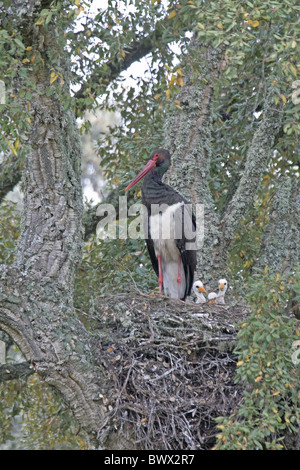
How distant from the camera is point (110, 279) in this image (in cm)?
745

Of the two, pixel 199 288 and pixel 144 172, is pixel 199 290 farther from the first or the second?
pixel 144 172

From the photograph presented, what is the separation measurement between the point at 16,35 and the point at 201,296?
2.96m

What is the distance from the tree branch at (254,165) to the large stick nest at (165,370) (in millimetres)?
1280

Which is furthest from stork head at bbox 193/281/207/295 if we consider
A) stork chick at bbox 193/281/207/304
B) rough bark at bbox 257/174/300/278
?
rough bark at bbox 257/174/300/278

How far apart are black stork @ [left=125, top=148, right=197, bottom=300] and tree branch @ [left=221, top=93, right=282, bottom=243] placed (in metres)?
0.37

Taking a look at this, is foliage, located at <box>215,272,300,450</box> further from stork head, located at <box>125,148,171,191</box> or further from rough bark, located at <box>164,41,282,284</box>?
stork head, located at <box>125,148,171,191</box>

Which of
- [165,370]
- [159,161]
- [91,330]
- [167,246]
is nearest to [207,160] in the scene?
[159,161]

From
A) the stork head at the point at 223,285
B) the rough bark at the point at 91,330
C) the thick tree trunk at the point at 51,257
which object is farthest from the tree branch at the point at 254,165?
the thick tree trunk at the point at 51,257

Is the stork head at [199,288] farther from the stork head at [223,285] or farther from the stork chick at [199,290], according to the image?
the stork head at [223,285]

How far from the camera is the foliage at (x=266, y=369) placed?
174 inches

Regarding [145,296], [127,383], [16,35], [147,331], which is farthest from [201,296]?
[16,35]

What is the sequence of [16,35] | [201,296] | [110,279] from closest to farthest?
[16,35] < [201,296] < [110,279]

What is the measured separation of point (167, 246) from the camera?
7.50 m
